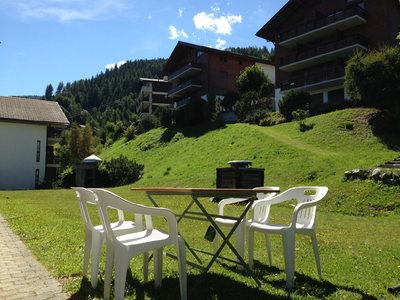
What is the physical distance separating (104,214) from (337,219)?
7.96 metres

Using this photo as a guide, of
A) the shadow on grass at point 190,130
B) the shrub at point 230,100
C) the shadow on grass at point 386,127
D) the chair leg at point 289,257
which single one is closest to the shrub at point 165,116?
the shadow on grass at point 190,130

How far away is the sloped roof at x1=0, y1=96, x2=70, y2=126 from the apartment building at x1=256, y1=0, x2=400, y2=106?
75.8 ft

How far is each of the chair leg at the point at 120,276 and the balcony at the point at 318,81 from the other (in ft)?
89.8

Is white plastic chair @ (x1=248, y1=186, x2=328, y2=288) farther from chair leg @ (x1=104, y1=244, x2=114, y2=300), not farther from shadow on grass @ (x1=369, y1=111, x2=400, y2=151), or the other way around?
shadow on grass @ (x1=369, y1=111, x2=400, y2=151)

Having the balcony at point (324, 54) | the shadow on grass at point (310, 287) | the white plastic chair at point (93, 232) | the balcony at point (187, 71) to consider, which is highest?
the balcony at point (187, 71)

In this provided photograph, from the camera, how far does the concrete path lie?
11.0 ft

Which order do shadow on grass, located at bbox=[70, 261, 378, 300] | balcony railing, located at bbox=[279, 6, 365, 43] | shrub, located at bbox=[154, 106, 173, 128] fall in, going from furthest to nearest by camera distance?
shrub, located at bbox=[154, 106, 173, 128], balcony railing, located at bbox=[279, 6, 365, 43], shadow on grass, located at bbox=[70, 261, 378, 300]

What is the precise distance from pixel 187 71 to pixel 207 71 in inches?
119

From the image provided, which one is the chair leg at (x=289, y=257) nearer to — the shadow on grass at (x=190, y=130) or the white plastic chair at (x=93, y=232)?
the white plastic chair at (x=93, y=232)

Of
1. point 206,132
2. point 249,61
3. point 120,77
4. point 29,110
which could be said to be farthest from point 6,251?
point 120,77

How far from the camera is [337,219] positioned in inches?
360

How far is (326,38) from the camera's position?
97.8 ft

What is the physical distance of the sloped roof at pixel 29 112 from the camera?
101ft

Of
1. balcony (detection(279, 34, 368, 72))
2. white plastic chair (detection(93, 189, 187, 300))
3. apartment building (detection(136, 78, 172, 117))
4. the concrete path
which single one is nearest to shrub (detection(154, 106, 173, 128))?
balcony (detection(279, 34, 368, 72))
